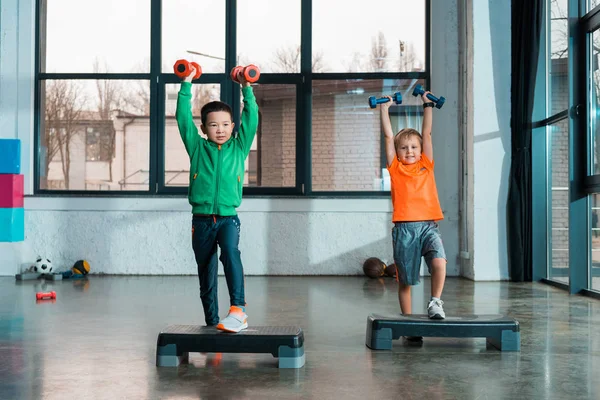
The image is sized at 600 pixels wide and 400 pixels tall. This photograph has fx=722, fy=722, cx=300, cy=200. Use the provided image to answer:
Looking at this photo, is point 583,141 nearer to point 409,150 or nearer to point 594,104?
point 594,104

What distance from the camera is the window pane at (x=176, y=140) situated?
7.96 metres

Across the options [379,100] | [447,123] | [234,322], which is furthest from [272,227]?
[234,322]

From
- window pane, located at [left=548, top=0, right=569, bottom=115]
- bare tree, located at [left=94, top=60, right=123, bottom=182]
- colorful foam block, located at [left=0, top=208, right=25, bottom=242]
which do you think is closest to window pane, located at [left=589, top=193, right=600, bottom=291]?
window pane, located at [left=548, top=0, right=569, bottom=115]

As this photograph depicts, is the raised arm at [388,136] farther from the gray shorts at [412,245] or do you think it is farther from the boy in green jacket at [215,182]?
the boy in green jacket at [215,182]

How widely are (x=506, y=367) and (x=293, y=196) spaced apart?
492 cm

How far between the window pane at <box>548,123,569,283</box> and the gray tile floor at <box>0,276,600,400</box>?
108cm

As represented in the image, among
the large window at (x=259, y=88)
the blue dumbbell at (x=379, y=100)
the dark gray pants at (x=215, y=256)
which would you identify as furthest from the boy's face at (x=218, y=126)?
the large window at (x=259, y=88)

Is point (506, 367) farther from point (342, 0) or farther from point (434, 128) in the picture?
point (342, 0)

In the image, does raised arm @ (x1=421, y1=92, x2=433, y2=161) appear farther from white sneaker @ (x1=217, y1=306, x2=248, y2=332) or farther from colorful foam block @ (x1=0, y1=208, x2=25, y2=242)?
colorful foam block @ (x1=0, y1=208, x2=25, y2=242)

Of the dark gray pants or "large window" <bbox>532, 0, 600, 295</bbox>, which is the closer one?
the dark gray pants

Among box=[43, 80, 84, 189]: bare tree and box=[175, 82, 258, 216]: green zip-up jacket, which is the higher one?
box=[43, 80, 84, 189]: bare tree

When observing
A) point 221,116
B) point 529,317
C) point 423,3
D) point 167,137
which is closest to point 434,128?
point 423,3

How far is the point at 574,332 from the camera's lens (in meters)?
4.05

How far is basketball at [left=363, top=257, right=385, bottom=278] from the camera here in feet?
24.4
